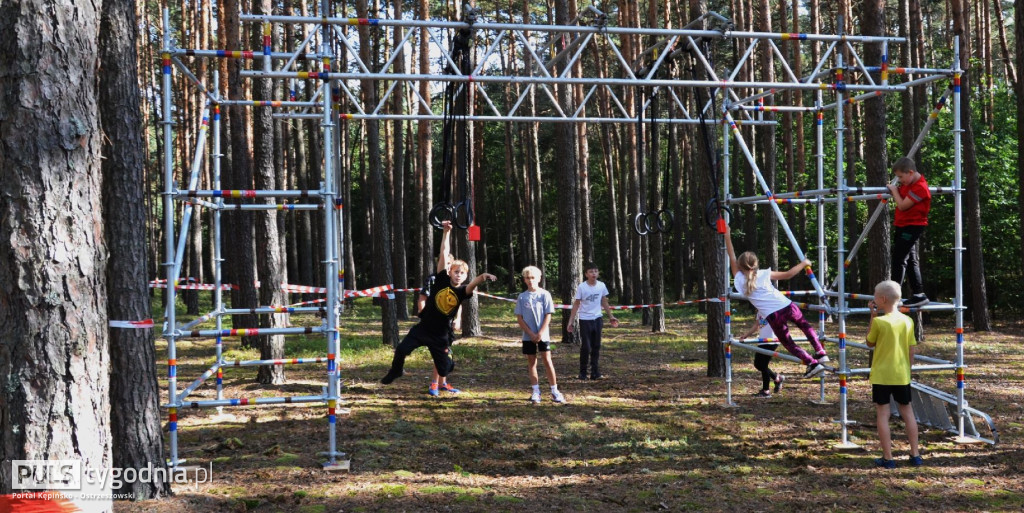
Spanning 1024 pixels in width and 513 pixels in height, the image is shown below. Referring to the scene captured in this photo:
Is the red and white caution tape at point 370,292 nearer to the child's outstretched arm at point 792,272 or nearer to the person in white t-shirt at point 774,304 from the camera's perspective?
the person in white t-shirt at point 774,304

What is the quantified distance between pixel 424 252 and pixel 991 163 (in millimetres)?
14737

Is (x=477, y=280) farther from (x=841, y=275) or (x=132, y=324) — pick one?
(x=132, y=324)

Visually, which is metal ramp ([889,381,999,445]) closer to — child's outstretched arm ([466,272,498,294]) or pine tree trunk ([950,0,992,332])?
child's outstretched arm ([466,272,498,294])

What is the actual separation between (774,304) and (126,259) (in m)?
6.30

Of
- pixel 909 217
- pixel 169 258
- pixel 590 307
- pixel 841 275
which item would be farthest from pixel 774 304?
pixel 169 258

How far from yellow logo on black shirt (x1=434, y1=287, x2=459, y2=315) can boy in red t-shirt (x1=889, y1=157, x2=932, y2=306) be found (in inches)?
183

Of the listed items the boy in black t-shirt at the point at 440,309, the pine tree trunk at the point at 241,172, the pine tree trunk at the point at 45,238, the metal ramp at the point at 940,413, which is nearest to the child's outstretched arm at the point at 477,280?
the boy in black t-shirt at the point at 440,309

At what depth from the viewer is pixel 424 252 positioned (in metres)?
19.1

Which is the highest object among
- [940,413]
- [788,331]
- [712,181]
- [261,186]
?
[261,186]

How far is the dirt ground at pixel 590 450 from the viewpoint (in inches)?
234

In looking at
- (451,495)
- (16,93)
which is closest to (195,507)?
(451,495)

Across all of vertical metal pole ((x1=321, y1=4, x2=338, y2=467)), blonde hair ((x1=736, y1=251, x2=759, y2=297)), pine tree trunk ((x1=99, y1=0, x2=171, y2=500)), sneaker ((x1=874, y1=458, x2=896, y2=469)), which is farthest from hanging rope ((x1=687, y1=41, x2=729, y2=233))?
pine tree trunk ((x1=99, y1=0, x2=171, y2=500))

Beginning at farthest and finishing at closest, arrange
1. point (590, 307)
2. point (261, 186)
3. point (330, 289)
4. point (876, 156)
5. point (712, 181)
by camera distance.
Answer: point (876, 156)
point (590, 307)
point (261, 186)
point (712, 181)
point (330, 289)

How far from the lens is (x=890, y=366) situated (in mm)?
6742
